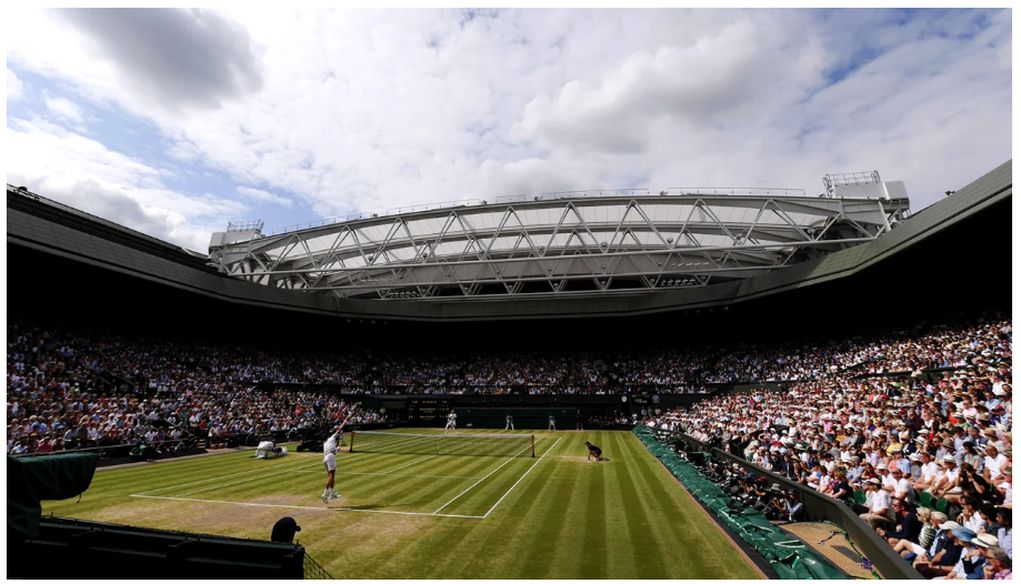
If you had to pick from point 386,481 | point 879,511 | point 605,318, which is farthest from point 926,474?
point 605,318

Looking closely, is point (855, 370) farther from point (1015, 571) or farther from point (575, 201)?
point (1015, 571)

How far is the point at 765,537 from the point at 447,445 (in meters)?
21.0

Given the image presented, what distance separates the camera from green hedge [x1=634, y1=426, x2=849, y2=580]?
7473mm

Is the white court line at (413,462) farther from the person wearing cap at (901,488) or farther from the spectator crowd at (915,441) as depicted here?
the person wearing cap at (901,488)

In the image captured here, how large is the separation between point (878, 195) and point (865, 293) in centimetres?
790

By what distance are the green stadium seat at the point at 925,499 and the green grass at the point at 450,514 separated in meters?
3.72

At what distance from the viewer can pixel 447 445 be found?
27875 millimetres

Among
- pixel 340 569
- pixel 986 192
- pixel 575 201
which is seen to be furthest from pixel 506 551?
pixel 575 201

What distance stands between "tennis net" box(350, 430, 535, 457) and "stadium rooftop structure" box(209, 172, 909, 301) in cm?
1134

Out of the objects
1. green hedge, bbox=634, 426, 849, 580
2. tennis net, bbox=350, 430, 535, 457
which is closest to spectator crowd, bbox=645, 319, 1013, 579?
green hedge, bbox=634, 426, 849, 580

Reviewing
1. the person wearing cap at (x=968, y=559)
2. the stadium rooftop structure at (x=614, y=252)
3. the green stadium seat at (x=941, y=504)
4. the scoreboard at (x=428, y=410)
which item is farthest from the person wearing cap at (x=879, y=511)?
the scoreboard at (x=428, y=410)

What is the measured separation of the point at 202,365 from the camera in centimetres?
3956

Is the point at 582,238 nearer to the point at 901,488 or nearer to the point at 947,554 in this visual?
the point at 901,488

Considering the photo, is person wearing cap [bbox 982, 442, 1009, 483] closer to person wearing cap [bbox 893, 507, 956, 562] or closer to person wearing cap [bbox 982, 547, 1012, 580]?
person wearing cap [bbox 893, 507, 956, 562]
